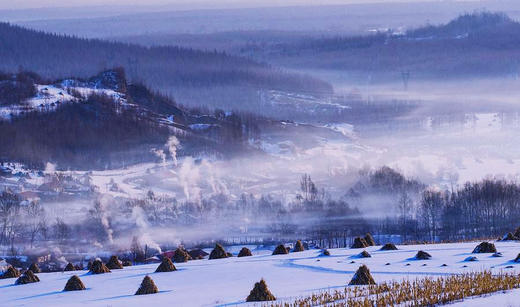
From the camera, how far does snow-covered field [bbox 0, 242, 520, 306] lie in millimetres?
75000

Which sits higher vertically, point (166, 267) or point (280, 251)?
point (280, 251)

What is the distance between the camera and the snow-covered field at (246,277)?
75000mm

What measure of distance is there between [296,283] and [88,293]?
15.7 metres

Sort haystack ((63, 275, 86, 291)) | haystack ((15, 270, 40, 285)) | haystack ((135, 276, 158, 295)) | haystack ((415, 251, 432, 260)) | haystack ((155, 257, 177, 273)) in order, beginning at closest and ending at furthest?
haystack ((135, 276, 158, 295)) → haystack ((63, 275, 86, 291)) → haystack ((415, 251, 432, 260)) → haystack ((15, 270, 40, 285)) → haystack ((155, 257, 177, 273))

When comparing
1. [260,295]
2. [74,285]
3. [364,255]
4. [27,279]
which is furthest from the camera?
[364,255]

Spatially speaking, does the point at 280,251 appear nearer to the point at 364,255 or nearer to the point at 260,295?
the point at 364,255

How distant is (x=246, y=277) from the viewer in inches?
3406

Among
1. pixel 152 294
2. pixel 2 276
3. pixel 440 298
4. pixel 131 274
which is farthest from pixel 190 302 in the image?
pixel 2 276

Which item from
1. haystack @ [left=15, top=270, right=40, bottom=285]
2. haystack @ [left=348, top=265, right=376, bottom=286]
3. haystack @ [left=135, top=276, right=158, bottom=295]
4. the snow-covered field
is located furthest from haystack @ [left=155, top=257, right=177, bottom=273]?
haystack @ [left=348, top=265, right=376, bottom=286]

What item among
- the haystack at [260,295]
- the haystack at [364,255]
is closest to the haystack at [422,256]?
the haystack at [364,255]

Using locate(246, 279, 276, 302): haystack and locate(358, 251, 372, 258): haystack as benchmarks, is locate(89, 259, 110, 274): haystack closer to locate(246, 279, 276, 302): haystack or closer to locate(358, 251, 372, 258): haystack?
locate(358, 251, 372, 258): haystack

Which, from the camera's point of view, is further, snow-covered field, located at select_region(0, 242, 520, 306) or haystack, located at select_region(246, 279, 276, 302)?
snow-covered field, located at select_region(0, 242, 520, 306)

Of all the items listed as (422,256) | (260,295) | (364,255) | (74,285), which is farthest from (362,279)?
(74,285)

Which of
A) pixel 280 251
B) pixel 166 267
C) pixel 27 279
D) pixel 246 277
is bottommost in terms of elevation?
pixel 27 279
